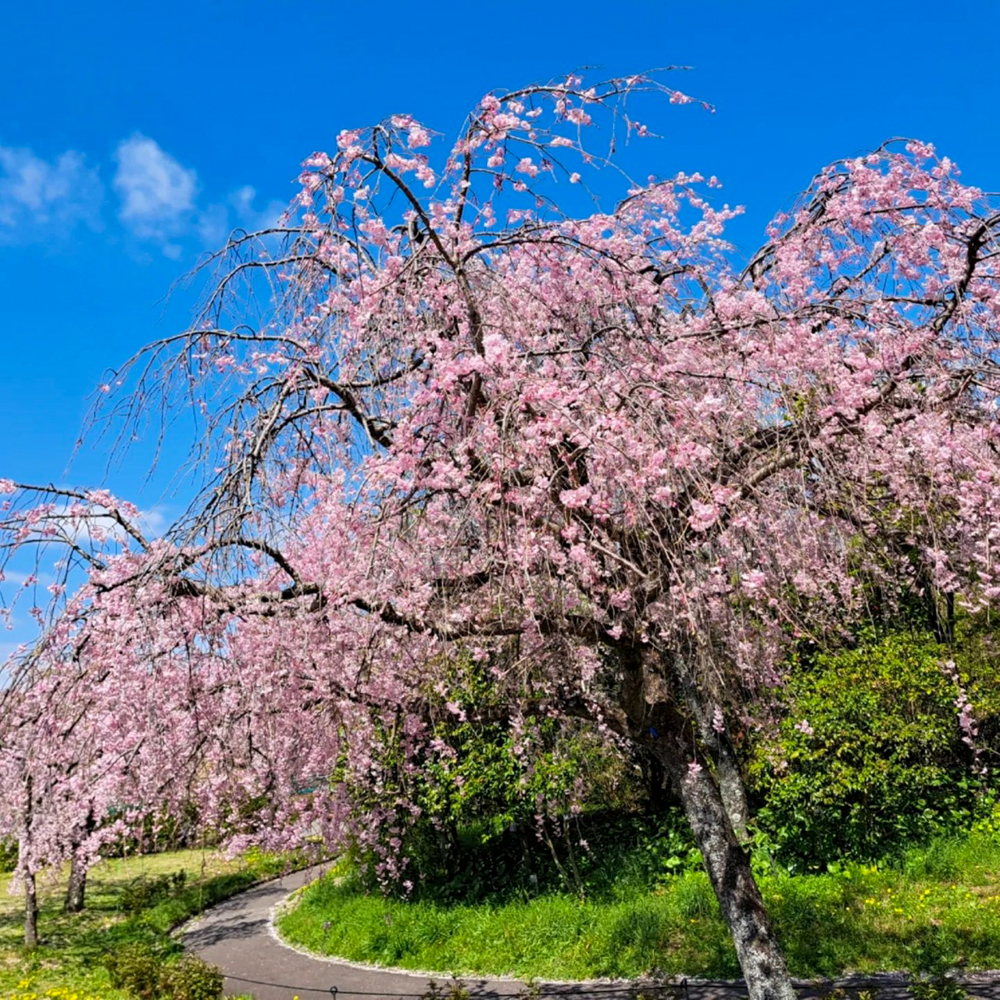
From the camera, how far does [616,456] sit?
402 cm

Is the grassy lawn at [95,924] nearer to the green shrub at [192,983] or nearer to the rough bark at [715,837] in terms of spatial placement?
the green shrub at [192,983]

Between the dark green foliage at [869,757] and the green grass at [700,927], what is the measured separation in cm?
39

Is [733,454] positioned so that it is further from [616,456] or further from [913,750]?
[913,750]

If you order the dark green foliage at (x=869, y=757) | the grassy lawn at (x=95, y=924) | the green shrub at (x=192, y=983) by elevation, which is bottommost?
the grassy lawn at (x=95, y=924)

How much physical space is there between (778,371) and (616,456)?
141 cm

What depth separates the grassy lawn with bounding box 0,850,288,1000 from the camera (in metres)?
Answer: 9.87

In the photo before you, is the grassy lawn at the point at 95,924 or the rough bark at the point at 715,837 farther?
the grassy lawn at the point at 95,924

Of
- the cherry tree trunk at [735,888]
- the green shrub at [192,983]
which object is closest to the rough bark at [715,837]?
the cherry tree trunk at [735,888]

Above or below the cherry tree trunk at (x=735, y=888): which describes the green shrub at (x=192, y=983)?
below

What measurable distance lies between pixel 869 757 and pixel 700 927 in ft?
9.49

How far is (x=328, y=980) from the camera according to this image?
8945mm

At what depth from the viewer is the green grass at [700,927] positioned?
727 centimetres

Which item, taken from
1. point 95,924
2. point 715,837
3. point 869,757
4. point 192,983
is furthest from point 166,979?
point 869,757

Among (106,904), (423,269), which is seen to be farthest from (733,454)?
(106,904)
